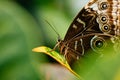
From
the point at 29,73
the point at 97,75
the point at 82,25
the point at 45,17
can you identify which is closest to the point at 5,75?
the point at 29,73

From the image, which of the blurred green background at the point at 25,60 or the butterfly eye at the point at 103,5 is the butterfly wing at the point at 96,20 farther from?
the blurred green background at the point at 25,60

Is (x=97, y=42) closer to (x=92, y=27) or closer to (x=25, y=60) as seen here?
(x=92, y=27)

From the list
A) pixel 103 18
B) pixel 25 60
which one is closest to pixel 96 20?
pixel 103 18

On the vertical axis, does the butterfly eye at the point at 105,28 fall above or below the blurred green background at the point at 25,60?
below

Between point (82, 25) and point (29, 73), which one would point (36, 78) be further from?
point (82, 25)

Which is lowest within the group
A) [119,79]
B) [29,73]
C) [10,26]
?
[119,79]

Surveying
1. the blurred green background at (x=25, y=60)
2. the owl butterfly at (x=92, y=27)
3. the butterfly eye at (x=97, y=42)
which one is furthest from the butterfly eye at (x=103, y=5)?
the blurred green background at (x=25, y=60)

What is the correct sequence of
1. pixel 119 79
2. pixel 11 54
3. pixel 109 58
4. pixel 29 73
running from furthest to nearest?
pixel 11 54
pixel 29 73
pixel 119 79
pixel 109 58

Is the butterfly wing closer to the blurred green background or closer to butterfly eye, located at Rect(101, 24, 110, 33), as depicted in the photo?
butterfly eye, located at Rect(101, 24, 110, 33)
